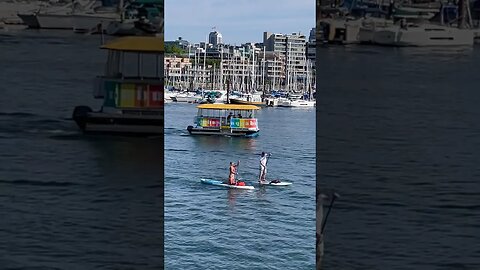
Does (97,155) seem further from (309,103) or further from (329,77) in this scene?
(309,103)

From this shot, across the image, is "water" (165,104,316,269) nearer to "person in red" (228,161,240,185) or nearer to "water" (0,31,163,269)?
"person in red" (228,161,240,185)

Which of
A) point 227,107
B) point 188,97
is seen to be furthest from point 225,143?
point 188,97

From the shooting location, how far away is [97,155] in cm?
452

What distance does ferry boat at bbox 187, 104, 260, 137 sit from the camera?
41.2 ft

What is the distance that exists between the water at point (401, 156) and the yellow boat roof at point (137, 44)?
3.26ft

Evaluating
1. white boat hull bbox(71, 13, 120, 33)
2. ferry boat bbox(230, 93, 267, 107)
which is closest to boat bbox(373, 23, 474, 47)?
white boat hull bbox(71, 13, 120, 33)

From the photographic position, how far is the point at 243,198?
40.8ft

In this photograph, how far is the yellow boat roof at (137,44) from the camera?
4391 millimetres

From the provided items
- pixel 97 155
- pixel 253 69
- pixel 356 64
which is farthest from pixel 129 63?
pixel 253 69

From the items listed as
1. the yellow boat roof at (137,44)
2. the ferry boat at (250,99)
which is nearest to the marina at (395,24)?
the yellow boat roof at (137,44)

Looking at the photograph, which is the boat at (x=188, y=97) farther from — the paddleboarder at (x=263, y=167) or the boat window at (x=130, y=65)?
the boat window at (x=130, y=65)

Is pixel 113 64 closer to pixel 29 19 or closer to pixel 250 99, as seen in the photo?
pixel 29 19

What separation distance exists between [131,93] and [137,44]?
31 centimetres

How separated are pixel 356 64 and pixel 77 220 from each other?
75.9 inches
